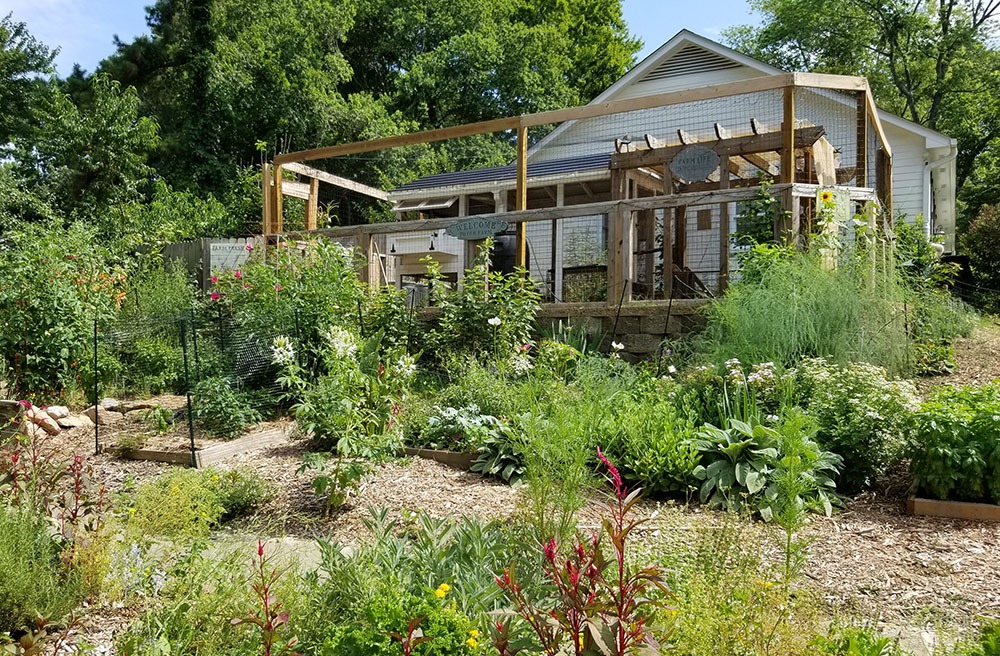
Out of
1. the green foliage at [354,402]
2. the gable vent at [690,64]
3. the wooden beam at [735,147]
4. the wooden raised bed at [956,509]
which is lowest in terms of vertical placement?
the wooden raised bed at [956,509]

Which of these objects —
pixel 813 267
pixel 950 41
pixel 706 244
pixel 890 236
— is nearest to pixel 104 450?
pixel 813 267

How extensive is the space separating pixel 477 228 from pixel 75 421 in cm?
401

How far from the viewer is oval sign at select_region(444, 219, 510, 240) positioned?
7348mm

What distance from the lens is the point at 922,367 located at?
5945 mm

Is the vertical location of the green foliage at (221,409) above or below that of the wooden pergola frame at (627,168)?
below

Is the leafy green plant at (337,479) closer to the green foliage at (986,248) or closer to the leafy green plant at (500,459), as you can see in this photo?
the leafy green plant at (500,459)

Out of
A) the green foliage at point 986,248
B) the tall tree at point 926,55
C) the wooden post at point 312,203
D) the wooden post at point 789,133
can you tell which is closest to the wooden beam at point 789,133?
the wooden post at point 789,133

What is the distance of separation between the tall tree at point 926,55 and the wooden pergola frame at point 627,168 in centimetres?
1639

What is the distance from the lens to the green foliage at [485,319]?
6.32 meters

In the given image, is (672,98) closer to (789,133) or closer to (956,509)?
(789,133)

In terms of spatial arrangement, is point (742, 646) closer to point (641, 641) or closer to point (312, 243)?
point (641, 641)

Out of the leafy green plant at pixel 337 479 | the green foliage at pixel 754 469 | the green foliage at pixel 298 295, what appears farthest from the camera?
the green foliage at pixel 298 295

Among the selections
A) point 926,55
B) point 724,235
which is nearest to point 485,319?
point 724,235

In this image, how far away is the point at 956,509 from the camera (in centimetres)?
374
